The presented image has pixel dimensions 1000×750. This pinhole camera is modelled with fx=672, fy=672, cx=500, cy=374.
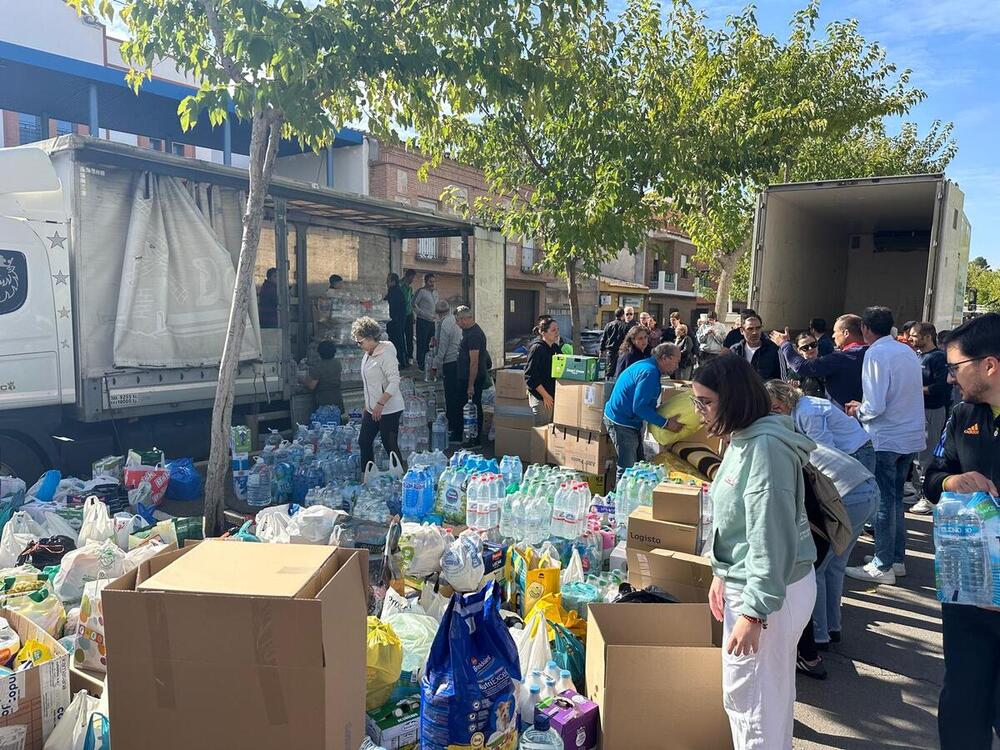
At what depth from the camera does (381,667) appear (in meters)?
2.72

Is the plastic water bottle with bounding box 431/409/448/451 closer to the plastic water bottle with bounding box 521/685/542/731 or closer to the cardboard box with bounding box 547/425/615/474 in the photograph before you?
the cardboard box with bounding box 547/425/615/474

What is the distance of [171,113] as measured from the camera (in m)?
12.8

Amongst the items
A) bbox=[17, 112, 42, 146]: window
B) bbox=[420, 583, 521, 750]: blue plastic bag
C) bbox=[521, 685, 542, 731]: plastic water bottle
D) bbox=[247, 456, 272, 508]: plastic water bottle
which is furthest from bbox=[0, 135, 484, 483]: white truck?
bbox=[17, 112, 42, 146]: window

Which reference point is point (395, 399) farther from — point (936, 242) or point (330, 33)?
point (936, 242)

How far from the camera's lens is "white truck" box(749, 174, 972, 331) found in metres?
7.23

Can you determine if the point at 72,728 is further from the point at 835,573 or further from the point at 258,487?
the point at 258,487

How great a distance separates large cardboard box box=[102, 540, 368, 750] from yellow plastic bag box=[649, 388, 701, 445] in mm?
4045

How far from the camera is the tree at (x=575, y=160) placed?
8.13 meters

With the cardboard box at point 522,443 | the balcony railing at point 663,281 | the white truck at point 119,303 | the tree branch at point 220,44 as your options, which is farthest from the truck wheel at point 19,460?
the balcony railing at point 663,281

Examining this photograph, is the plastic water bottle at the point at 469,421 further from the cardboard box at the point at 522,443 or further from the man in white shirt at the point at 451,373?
the cardboard box at the point at 522,443

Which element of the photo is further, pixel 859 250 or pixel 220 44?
pixel 859 250

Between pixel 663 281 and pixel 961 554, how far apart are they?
147 feet

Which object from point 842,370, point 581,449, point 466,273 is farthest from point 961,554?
point 466,273

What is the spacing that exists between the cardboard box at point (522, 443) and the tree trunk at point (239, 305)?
3065 mm
